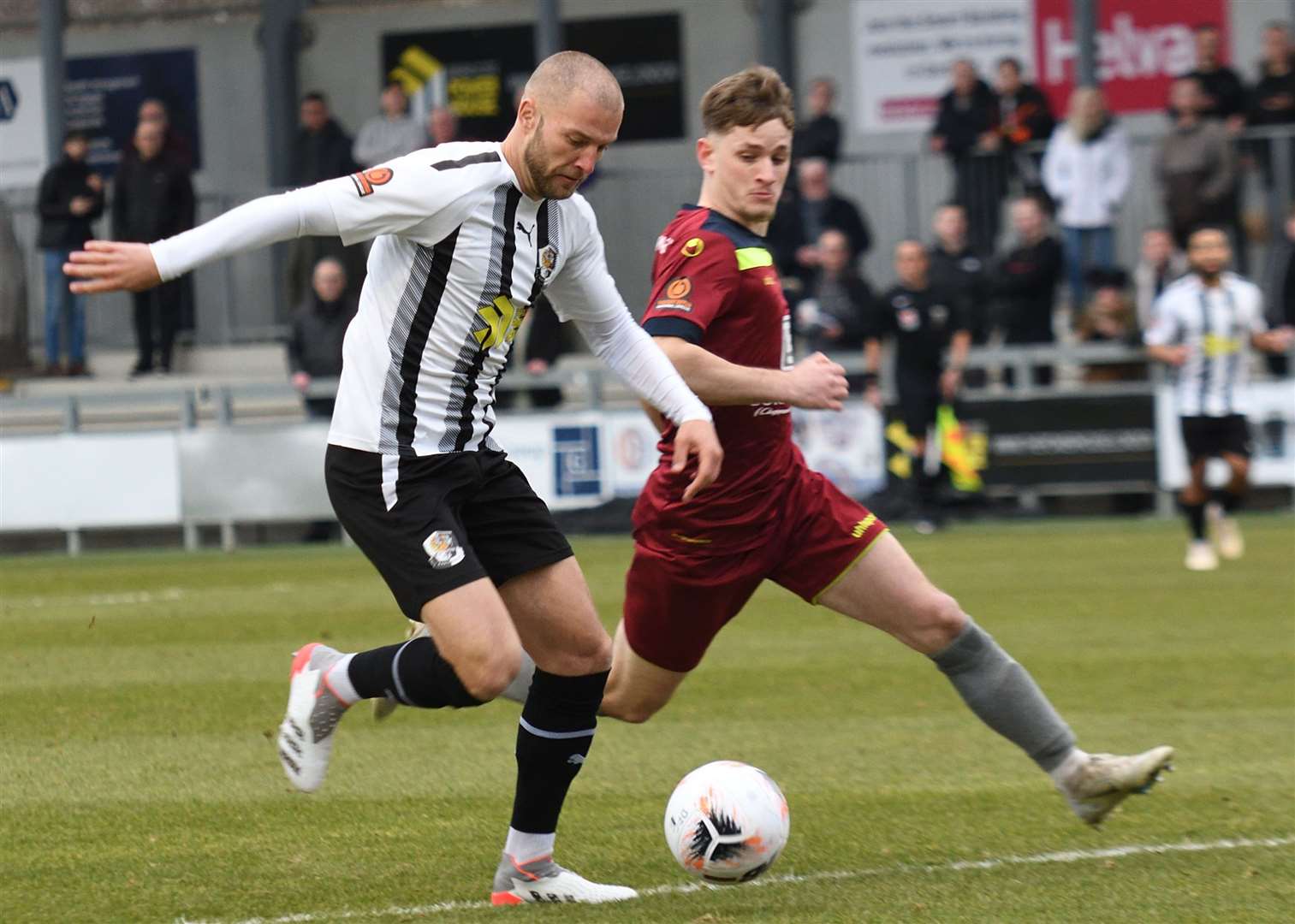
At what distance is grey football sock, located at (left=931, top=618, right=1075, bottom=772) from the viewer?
5.65 metres

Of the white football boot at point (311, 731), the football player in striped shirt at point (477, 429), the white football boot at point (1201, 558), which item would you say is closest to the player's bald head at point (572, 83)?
the football player in striped shirt at point (477, 429)

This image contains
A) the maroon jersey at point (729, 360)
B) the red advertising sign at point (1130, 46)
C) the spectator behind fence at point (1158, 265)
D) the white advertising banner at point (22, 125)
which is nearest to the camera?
the maroon jersey at point (729, 360)

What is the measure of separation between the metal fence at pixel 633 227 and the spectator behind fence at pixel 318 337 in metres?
2.33

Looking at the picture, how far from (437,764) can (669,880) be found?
206 cm

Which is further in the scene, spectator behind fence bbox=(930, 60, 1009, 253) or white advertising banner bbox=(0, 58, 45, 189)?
white advertising banner bbox=(0, 58, 45, 189)

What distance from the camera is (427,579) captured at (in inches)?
198

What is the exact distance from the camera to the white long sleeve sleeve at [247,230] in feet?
14.9

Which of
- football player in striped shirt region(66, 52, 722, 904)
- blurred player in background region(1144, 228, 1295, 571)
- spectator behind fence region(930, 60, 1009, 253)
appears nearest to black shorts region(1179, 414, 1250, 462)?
blurred player in background region(1144, 228, 1295, 571)

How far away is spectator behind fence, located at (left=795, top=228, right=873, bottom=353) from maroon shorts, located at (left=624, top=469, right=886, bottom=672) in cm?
1195

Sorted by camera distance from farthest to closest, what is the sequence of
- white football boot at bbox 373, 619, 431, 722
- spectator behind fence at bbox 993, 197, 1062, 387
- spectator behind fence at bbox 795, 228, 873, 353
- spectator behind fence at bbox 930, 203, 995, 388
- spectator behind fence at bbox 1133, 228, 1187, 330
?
spectator behind fence at bbox 795, 228, 873, 353
spectator behind fence at bbox 930, 203, 995, 388
spectator behind fence at bbox 993, 197, 1062, 387
spectator behind fence at bbox 1133, 228, 1187, 330
white football boot at bbox 373, 619, 431, 722

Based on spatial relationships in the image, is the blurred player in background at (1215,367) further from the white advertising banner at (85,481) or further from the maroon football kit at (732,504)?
the maroon football kit at (732,504)

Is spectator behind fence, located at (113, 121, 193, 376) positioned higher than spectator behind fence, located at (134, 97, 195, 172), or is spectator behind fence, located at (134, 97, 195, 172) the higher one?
spectator behind fence, located at (134, 97, 195, 172)

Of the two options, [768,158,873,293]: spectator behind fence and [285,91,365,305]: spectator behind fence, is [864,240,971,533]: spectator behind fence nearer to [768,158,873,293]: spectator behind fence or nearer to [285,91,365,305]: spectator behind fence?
[768,158,873,293]: spectator behind fence

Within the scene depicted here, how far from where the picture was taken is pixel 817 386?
17.8 feet
